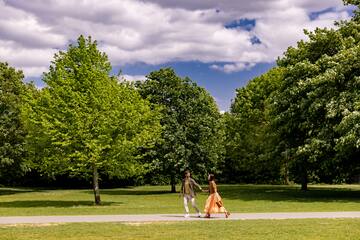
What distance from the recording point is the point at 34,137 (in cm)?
3303

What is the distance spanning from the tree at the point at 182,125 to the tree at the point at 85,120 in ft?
46.7

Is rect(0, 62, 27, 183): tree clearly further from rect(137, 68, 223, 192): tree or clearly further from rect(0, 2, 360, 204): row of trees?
rect(137, 68, 223, 192): tree

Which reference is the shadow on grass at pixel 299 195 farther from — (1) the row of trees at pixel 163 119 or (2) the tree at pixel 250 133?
(2) the tree at pixel 250 133

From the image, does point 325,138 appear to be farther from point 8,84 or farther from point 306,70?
point 8,84

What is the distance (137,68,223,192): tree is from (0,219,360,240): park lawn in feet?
94.7

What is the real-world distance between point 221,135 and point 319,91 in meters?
18.7

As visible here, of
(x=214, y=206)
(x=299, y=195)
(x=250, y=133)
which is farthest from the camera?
(x=250, y=133)

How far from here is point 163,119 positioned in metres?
49.1

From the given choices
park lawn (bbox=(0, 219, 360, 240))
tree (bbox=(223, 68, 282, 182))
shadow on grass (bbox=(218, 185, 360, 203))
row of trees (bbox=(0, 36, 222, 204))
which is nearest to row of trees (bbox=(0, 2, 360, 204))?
row of trees (bbox=(0, 36, 222, 204))

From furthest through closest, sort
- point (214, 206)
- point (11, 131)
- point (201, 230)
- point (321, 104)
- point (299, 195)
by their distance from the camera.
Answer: point (11, 131), point (299, 195), point (321, 104), point (214, 206), point (201, 230)

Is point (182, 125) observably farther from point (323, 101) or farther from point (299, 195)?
point (323, 101)

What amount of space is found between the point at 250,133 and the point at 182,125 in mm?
16005

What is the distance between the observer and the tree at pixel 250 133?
60.6 m

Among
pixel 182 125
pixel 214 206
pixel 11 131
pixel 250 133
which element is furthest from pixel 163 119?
pixel 214 206
